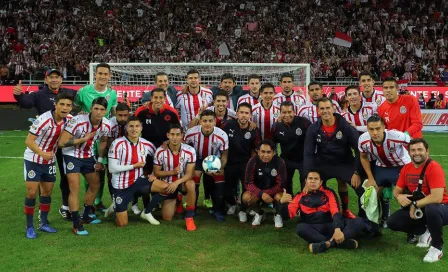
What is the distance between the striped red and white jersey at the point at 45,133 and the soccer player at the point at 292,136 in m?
2.51

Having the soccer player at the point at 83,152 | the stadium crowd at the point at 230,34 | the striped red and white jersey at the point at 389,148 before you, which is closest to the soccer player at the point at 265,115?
the striped red and white jersey at the point at 389,148

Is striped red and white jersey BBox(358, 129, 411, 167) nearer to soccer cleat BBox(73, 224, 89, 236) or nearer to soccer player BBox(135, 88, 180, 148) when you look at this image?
soccer player BBox(135, 88, 180, 148)

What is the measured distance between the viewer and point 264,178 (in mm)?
5836

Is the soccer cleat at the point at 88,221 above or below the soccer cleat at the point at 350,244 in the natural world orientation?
below

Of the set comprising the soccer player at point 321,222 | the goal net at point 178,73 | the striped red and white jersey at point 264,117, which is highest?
the goal net at point 178,73

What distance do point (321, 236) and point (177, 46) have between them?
1736 cm

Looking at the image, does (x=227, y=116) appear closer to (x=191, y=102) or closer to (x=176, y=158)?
(x=191, y=102)

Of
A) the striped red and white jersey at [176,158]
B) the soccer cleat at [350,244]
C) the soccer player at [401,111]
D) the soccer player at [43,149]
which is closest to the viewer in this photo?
the soccer cleat at [350,244]

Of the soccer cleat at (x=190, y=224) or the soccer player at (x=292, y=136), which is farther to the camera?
the soccer player at (x=292, y=136)

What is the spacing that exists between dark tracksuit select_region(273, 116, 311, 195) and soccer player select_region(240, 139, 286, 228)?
32 centimetres

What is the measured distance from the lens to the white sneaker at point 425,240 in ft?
16.3

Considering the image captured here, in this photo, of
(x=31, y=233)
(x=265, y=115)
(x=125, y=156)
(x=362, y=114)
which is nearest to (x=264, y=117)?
(x=265, y=115)

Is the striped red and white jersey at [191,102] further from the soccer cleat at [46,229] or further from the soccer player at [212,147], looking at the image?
the soccer cleat at [46,229]

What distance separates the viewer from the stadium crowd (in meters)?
19.8
